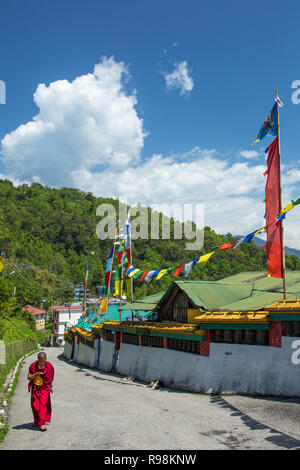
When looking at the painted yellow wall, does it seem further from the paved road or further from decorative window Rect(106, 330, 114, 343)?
decorative window Rect(106, 330, 114, 343)

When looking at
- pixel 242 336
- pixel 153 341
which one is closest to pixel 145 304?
pixel 153 341

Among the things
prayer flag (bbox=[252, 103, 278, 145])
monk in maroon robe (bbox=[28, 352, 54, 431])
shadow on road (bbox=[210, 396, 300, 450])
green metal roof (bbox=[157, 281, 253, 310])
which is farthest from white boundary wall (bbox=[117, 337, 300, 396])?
prayer flag (bbox=[252, 103, 278, 145])

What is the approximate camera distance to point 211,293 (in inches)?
775

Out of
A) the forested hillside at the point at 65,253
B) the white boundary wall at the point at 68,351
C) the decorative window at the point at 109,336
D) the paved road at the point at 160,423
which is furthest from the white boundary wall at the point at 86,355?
the forested hillside at the point at 65,253

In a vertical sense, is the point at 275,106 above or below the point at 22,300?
above

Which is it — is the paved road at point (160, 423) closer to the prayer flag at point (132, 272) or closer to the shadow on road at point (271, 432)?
the shadow on road at point (271, 432)

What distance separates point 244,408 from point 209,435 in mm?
3006

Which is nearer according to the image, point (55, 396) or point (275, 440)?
point (275, 440)

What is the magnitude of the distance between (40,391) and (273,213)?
9.73m

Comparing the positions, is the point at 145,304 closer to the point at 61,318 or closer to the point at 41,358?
the point at 41,358

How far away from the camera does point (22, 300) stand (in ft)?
247

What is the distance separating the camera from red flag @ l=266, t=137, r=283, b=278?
13.2 m

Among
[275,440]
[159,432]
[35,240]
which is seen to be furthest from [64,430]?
[35,240]
